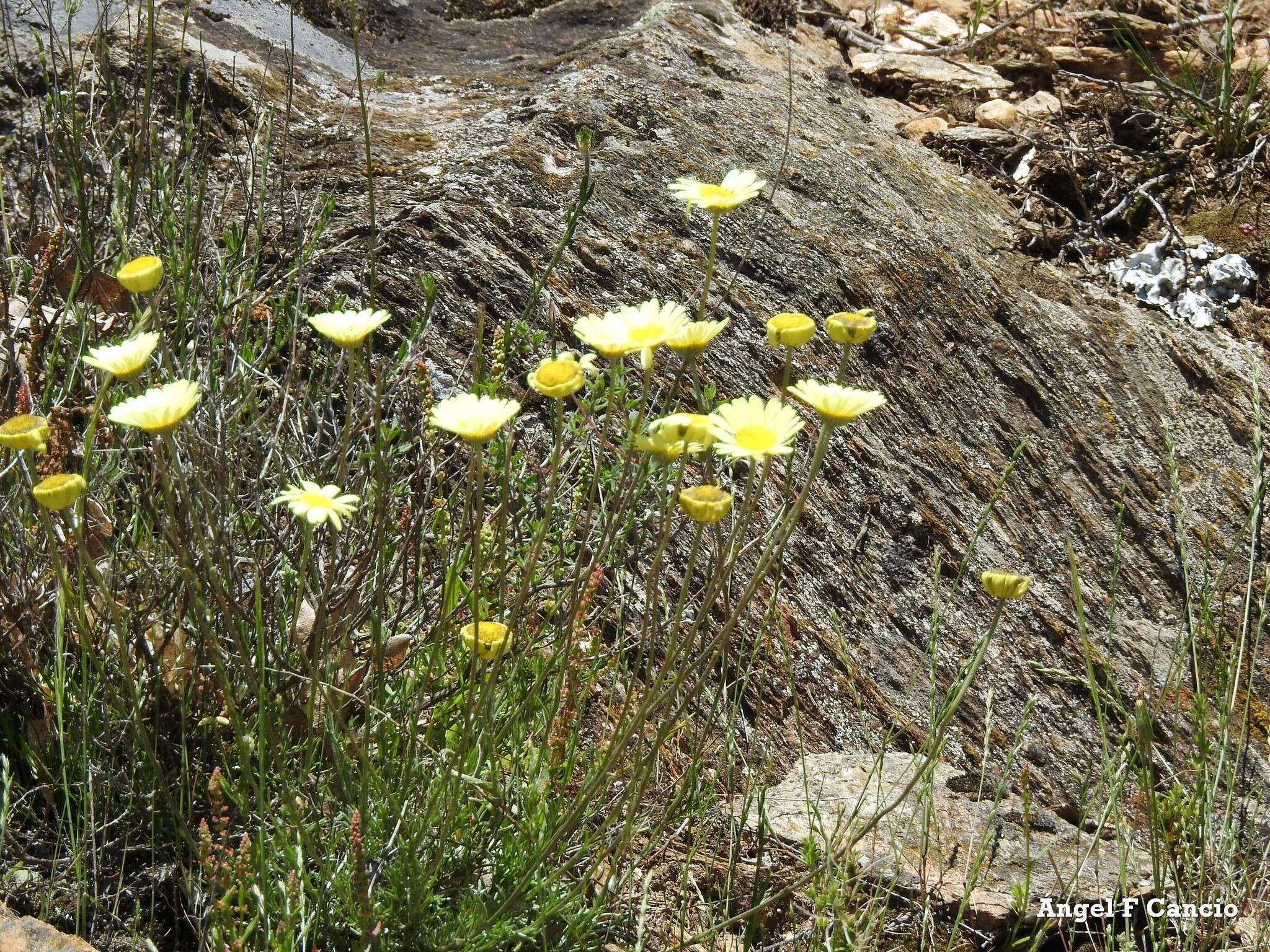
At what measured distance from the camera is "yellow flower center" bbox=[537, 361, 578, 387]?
3.98 ft

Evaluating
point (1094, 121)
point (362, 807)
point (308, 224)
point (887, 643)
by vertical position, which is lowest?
point (887, 643)

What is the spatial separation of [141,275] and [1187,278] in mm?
3059

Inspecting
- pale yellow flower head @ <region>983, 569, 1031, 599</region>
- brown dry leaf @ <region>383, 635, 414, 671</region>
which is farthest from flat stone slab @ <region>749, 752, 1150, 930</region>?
brown dry leaf @ <region>383, 635, 414, 671</region>

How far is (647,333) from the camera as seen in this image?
1241 mm

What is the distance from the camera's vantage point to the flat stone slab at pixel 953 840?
6.11 feet

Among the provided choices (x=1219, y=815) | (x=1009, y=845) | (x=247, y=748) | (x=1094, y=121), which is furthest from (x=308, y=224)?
(x=1094, y=121)

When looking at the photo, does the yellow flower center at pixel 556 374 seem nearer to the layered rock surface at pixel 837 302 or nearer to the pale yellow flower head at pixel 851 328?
the pale yellow flower head at pixel 851 328

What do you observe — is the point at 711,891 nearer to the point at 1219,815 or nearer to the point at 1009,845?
the point at 1009,845

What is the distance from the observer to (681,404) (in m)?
2.38

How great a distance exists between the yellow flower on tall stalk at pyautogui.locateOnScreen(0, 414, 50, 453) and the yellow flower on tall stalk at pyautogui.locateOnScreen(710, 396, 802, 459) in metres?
0.78

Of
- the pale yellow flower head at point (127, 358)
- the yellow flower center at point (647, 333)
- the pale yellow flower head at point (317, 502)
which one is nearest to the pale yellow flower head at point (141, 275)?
the pale yellow flower head at point (127, 358)

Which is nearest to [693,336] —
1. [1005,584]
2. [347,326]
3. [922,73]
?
[347,326]

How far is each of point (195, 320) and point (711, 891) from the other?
134 centimetres

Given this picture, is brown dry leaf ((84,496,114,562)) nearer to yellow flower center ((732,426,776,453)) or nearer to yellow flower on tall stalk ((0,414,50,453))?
yellow flower on tall stalk ((0,414,50,453))
